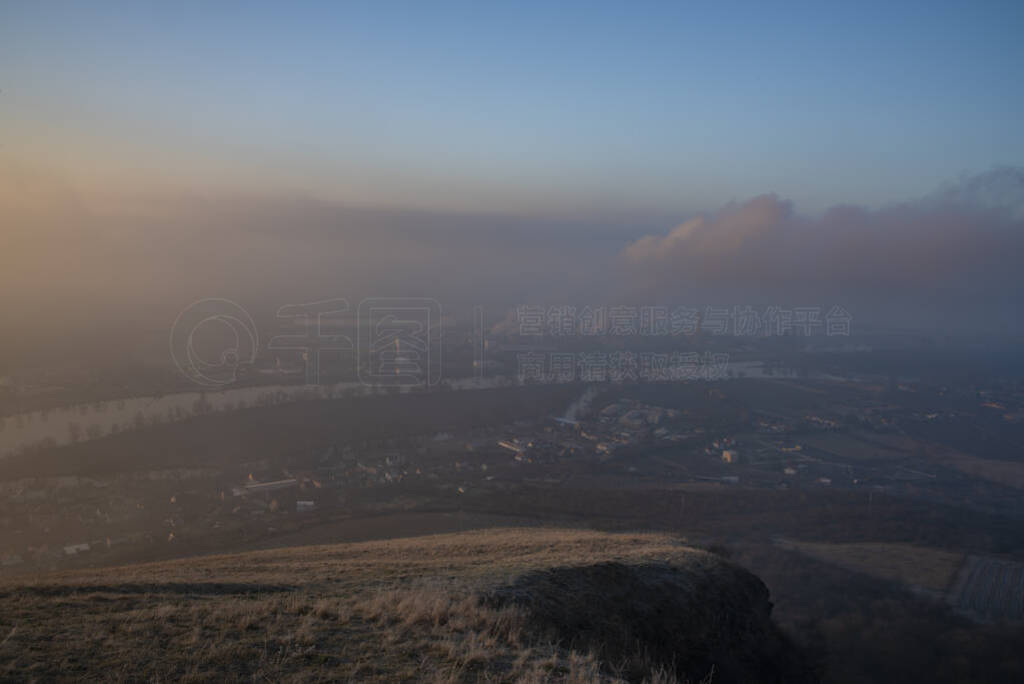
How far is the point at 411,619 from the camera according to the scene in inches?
203

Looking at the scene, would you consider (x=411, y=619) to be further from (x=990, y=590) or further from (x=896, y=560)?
(x=896, y=560)

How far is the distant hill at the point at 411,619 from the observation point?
13.5 ft

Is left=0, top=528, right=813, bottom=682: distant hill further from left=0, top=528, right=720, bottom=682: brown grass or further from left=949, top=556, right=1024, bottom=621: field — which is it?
left=949, top=556, right=1024, bottom=621: field

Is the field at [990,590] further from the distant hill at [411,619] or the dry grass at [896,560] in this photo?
the distant hill at [411,619]

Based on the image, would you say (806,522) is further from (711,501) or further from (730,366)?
(730,366)

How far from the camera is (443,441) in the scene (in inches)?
1086

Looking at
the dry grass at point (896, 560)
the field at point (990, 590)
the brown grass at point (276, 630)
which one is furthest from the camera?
the dry grass at point (896, 560)

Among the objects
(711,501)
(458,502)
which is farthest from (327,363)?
(711,501)

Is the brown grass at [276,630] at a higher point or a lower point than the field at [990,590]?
higher

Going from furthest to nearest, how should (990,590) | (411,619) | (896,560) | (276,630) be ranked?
(896,560) → (990,590) → (411,619) → (276,630)

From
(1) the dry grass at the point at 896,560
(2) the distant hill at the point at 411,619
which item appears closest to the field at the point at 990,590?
(1) the dry grass at the point at 896,560

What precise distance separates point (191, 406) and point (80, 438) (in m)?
6.06

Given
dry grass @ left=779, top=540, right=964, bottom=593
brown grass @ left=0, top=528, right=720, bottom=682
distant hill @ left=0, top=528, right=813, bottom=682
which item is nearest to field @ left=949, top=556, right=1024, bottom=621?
dry grass @ left=779, top=540, right=964, bottom=593

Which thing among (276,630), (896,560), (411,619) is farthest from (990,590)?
(276,630)
